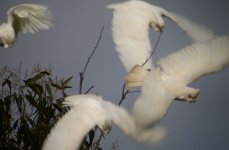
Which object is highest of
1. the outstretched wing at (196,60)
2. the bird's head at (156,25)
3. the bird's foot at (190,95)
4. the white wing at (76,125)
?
the bird's head at (156,25)

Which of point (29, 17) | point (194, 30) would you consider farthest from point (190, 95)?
point (29, 17)

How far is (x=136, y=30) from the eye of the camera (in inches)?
25.9

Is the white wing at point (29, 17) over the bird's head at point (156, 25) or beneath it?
beneath

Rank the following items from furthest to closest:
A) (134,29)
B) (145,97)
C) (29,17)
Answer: (29,17), (134,29), (145,97)

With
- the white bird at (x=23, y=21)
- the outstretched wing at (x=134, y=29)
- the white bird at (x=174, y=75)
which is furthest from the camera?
the white bird at (x=23, y=21)

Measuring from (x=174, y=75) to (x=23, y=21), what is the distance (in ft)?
1.65

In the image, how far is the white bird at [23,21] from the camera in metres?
0.82

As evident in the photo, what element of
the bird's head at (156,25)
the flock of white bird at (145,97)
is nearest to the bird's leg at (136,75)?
the flock of white bird at (145,97)

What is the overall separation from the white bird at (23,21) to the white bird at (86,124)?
0.34m

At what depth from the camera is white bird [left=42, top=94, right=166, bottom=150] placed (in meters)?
0.54

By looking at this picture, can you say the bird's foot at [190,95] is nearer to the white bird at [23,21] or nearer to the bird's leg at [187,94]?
the bird's leg at [187,94]

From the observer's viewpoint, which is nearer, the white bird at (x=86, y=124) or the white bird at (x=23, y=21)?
the white bird at (x=86, y=124)

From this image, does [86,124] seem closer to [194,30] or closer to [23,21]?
[194,30]

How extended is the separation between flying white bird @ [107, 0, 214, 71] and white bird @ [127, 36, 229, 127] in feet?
0.20
